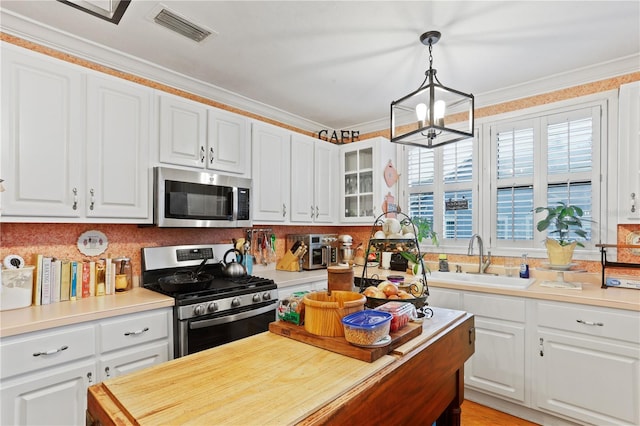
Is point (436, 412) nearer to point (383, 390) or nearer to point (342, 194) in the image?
point (383, 390)

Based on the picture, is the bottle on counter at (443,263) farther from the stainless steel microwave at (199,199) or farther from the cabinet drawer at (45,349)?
the cabinet drawer at (45,349)

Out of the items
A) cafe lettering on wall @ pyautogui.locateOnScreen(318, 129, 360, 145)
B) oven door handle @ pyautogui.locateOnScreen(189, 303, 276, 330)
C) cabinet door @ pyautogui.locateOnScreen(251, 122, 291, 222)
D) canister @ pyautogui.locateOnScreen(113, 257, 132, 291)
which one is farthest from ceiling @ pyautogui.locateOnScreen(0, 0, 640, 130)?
oven door handle @ pyautogui.locateOnScreen(189, 303, 276, 330)

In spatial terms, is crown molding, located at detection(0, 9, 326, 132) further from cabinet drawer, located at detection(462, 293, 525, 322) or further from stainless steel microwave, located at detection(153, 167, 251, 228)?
cabinet drawer, located at detection(462, 293, 525, 322)

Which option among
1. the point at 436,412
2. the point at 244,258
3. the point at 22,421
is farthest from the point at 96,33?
the point at 436,412

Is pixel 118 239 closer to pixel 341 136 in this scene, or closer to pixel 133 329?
pixel 133 329

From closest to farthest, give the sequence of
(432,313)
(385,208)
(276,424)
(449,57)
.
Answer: (276,424)
(432,313)
(449,57)
(385,208)

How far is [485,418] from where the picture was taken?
2516 millimetres

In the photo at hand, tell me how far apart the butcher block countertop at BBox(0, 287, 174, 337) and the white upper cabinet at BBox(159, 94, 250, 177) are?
3.23 feet

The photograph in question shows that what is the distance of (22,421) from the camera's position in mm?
1655

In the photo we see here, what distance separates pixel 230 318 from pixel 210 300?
20 centimetres

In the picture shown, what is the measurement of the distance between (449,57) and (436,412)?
2302mm

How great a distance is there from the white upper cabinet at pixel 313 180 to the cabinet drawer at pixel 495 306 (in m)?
1.67

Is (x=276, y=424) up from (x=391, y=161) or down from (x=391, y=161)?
down

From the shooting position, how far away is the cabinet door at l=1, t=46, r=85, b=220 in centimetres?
186
